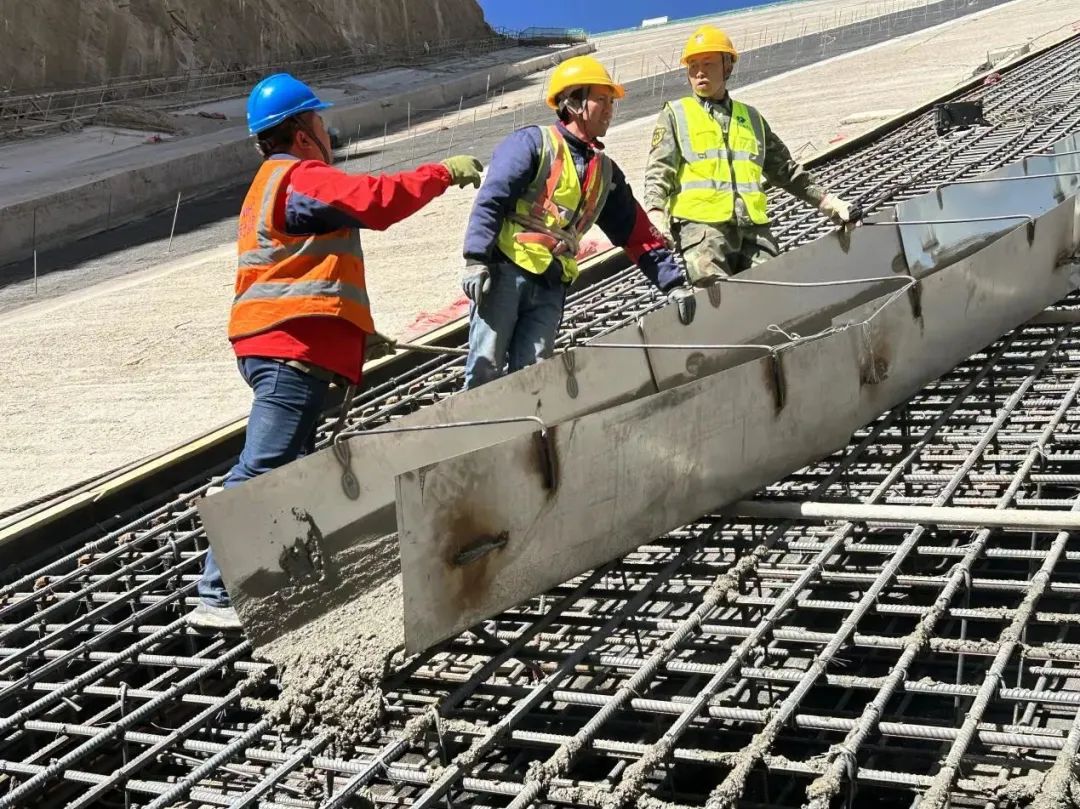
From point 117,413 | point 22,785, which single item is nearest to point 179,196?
point 117,413

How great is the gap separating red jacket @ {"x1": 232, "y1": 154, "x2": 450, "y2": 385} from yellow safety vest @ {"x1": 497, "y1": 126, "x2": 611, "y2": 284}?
73cm

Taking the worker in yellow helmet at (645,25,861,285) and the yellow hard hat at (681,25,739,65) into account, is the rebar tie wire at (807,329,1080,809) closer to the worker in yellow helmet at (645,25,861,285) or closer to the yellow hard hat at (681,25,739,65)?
the worker in yellow helmet at (645,25,861,285)

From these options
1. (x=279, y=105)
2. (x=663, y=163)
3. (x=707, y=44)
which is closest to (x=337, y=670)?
(x=279, y=105)

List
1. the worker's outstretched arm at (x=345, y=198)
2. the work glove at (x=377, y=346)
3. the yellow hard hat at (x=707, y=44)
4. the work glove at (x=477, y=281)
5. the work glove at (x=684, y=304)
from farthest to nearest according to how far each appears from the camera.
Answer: the yellow hard hat at (x=707, y=44) < the work glove at (x=684, y=304) < the work glove at (x=477, y=281) < the work glove at (x=377, y=346) < the worker's outstretched arm at (x=345, y=198)

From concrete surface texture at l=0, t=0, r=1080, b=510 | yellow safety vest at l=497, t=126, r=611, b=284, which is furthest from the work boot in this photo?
concrete surface texture at l=0, t=0, r=1080, b=510

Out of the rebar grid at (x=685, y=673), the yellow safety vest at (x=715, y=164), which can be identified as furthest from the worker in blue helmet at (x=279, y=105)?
the yellow safety vest at (x=715, y=164)

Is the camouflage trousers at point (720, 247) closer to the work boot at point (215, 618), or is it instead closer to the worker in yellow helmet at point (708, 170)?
the worker in yellow helmet at point (708, 170)

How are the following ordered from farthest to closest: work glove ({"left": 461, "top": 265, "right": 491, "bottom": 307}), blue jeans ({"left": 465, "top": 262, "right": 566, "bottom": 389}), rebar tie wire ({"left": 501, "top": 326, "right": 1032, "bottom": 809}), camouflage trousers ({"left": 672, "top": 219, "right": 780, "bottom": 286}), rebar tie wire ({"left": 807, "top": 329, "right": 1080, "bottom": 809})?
camouflage trousers ({"left": 672, "top": 219, "right": 780, "bottom": 286}) < blue jeans ({"left": 465, "top": 262, "right": 566, "bottom": 389}) < work glove ({"left": 461, "top": 265, "right": 491, "bottom": 307}) < rebar tie wire ({"left": 501, "top": 326, "right": 1032, "bottom": 809}) < rebar tie wire ({"left": 807, "top": 329, "right": 1080, "bottom": 809})

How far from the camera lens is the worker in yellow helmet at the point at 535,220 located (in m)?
4.07

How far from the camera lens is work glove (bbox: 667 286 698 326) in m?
4.39

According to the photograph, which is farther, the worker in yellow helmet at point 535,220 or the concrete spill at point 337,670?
the worker in yellow helmet at point 535,220

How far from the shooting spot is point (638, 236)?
181 inches

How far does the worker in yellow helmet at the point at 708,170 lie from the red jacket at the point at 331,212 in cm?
177

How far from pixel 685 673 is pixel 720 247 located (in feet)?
7.52
